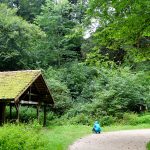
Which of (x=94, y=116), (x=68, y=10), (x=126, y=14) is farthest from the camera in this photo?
(x=68, y=10)

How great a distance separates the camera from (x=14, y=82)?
24234mm

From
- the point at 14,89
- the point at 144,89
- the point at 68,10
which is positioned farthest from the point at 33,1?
the point at 14,89

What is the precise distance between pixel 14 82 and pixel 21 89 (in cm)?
173

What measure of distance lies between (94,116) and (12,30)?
13.8 meters

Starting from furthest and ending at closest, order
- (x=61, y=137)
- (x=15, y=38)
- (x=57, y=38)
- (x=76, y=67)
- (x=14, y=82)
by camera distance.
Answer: (x=57, y=38)
(x=76, y=67)
(x=15, y=38)
(x=14, y=82)
(x=61, y=137)

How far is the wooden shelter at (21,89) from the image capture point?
22.4 meters

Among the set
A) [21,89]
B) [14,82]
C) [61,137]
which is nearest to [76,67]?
[14,82]

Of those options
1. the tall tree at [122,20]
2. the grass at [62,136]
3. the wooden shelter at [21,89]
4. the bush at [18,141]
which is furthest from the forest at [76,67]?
the bush at [18,141]

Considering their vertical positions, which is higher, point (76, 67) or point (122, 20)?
point (122, 20)

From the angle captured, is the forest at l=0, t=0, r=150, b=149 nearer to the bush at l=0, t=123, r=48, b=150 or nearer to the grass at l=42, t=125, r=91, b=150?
the grass at l=42, t=125, r=91, b=150

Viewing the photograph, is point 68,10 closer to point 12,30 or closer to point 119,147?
point 12,30

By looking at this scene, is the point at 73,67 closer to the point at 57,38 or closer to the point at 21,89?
the point at 57,38

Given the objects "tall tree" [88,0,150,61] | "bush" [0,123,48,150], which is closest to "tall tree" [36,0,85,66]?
"tall tree" [88,0,150,61]

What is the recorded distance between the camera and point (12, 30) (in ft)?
128
